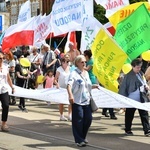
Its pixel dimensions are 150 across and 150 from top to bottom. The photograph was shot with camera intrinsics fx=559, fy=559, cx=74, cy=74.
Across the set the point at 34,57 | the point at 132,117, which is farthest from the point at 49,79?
the point at 132,117

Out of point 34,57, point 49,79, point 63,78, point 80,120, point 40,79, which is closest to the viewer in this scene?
point 80,120

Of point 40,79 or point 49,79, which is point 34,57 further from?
point 49,79

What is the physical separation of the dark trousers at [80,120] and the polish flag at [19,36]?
8127 millimetres

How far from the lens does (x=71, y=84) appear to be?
10016mm

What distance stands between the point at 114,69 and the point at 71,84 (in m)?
1.79

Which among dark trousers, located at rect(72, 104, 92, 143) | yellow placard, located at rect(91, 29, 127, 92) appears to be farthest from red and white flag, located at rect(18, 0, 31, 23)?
dark trousers, located at rect(72, 104, 92, 143)

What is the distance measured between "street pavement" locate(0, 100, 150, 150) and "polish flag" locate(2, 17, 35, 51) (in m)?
3.51

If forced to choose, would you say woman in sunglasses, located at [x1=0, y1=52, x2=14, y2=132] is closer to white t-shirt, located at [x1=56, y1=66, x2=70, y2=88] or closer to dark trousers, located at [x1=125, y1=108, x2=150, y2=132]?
white t-shirt, located at [x1=56, y1=66, x2=70, y2=88]

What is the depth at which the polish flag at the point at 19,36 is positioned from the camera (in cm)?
1787

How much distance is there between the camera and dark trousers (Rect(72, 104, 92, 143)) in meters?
10.0

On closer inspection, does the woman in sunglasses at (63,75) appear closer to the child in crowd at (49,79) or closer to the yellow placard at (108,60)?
the yellow placard at (108,60)

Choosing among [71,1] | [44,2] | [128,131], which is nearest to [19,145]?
[128,131]

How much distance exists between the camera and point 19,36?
1795 centimetres

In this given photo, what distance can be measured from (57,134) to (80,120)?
1.60 metres
